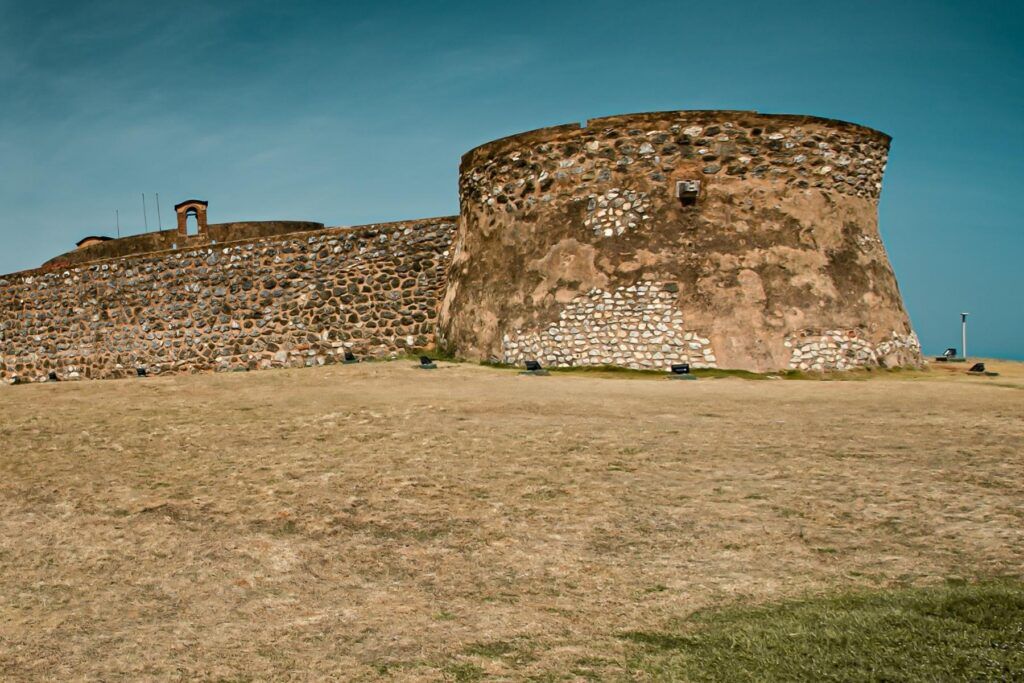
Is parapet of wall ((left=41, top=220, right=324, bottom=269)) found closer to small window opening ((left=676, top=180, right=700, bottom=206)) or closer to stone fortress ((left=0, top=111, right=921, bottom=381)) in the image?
stone fortress ((left=0, top=111, right=921, bottom=381))

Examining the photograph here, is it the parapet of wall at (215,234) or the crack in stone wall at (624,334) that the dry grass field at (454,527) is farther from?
the parapet of wall at (215,234)

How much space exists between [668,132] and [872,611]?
10.8m

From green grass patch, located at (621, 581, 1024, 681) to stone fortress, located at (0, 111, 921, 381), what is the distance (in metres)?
9.20

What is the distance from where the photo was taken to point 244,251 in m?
17.5

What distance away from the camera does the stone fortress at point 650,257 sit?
13.1m

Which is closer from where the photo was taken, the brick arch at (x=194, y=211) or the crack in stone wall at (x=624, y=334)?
the crack in stone wall at (x=624, y=334)

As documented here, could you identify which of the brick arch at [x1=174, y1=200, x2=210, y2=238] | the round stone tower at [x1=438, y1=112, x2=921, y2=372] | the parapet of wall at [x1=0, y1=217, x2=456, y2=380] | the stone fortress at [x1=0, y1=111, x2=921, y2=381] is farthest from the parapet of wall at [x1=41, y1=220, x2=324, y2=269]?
the round stone tower at [x1=438, y1=112, x2=921, y2=372]

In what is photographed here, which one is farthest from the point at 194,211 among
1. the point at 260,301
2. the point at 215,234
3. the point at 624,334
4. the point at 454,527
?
the point at 454,527

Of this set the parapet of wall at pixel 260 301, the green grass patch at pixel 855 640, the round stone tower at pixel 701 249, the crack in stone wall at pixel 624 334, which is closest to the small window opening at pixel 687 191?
the round stone tower at pixel 701 249

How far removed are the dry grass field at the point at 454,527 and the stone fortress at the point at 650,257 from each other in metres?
4.06

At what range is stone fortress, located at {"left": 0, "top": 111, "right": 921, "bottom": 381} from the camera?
514 inches

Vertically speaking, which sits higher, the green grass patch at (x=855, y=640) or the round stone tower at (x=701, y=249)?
the round stone tower at (x=701, y=249)

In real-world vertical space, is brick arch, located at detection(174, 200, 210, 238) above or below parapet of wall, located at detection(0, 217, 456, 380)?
above

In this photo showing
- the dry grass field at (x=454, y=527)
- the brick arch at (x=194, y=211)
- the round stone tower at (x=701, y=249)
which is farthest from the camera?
the brick arch at (x=194, y=211)
